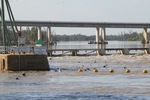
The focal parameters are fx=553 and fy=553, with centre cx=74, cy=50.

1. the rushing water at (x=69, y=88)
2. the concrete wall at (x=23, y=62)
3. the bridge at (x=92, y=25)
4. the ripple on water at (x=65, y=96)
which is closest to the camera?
the ripple on water at (x=65, y=96)

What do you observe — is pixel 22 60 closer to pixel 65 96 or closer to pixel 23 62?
pixel 23 62

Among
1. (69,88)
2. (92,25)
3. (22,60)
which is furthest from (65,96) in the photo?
(92,25)

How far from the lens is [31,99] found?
1275 inches

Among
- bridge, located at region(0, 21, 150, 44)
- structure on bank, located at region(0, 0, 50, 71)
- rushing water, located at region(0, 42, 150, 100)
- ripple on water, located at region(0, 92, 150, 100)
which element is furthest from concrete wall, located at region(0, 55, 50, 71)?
bridge, located at region(0, 21, 150, 44)

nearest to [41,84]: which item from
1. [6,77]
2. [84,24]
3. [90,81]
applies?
[90,81]

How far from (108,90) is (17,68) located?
849 inches

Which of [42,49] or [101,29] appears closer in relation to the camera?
[42,49]

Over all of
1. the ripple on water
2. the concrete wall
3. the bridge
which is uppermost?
the bridge

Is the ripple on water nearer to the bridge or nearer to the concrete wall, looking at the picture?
the concrete wall

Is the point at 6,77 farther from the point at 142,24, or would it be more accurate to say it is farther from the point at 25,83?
the point at 142,24

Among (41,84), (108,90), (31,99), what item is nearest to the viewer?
(31,99)

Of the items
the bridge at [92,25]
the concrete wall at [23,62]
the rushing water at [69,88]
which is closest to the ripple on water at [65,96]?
the rushing water at [69,88]

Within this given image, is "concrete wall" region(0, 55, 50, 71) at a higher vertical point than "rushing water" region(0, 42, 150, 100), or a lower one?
higher

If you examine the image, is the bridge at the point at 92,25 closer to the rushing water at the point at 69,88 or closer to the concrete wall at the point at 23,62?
the concrete wall at the point at 23,62
